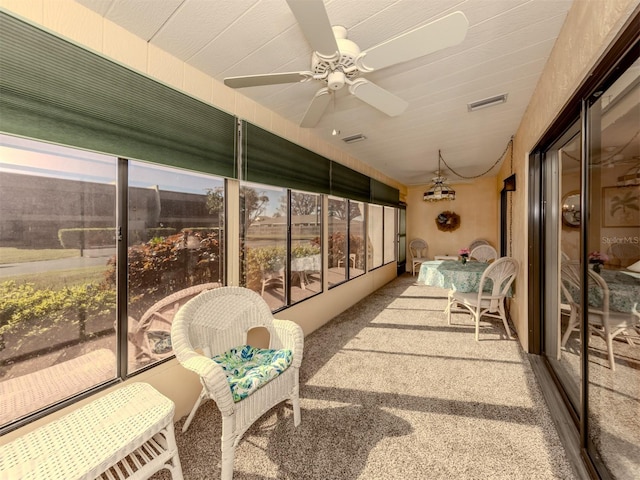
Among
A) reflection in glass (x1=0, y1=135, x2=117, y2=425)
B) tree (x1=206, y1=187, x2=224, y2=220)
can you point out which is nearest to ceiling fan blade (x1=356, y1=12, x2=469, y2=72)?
tree (x1=206, y1=187, x2=224, y2=220)

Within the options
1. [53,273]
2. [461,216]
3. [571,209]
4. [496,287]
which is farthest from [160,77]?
[461,216]

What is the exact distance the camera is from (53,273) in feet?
4.63

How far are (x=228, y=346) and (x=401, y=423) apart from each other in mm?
1343

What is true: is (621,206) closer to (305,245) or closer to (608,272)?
(608,272)

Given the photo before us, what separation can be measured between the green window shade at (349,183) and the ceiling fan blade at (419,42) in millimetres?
2452

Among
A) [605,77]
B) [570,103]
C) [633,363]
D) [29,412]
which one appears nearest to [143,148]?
[29,412]

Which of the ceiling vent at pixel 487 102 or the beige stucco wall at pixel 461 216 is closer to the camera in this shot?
the ceiling vent at pixel 487 102

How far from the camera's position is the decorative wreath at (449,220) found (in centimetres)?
704

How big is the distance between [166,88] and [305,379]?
2523 millimetres

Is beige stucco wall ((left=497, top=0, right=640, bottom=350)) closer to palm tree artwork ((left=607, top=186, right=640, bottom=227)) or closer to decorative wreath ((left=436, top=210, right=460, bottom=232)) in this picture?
palm tree artwork ((left=607, top=186, right=640, bottom=227))

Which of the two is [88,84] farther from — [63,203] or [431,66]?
[431,66]

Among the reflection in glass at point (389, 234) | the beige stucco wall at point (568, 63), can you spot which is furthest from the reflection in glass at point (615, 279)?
the reflection in glass at point (389, 234)

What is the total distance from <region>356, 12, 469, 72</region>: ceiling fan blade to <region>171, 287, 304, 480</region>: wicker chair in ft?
5.59

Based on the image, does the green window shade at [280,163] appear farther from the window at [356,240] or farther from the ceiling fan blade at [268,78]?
the window at [356,240]
